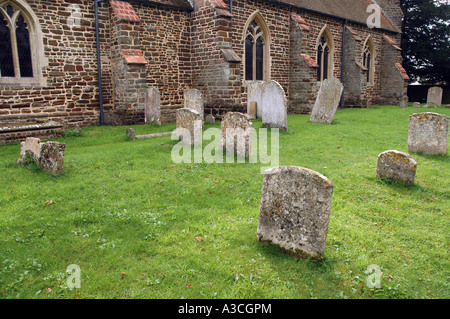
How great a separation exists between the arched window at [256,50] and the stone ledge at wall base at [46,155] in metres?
12.2

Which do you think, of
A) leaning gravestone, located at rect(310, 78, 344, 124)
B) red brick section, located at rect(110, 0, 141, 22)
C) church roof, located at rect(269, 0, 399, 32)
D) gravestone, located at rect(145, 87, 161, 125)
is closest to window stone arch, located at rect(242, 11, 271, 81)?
church roof, located at rect(269, 0, 399, 32)

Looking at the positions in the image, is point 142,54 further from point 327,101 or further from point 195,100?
point 327,101

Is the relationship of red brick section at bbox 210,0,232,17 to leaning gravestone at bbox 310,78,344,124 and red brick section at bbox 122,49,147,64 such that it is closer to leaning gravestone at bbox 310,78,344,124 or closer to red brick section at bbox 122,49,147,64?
red brick section at bbox 122,49,147,64

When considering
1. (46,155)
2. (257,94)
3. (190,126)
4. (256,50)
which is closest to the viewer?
(46,155)

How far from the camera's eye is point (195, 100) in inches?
493

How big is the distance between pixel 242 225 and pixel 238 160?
3458 mm

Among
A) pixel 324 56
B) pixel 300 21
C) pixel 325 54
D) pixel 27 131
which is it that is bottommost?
pixel 27 131

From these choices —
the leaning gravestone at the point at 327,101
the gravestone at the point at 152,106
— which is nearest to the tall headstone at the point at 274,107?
the leaning gravestone at the point at 327,101

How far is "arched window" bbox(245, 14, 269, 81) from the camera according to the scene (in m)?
17.2

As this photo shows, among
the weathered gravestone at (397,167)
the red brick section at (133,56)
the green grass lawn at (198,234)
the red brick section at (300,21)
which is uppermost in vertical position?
the red brick section at (300,21)

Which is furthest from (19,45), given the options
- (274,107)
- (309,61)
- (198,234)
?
(309,61)

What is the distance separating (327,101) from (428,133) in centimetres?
519

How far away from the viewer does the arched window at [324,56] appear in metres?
→ 21.7

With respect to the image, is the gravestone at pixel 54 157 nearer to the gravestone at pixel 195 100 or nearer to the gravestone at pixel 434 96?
the gravestone at pixel 195 100
